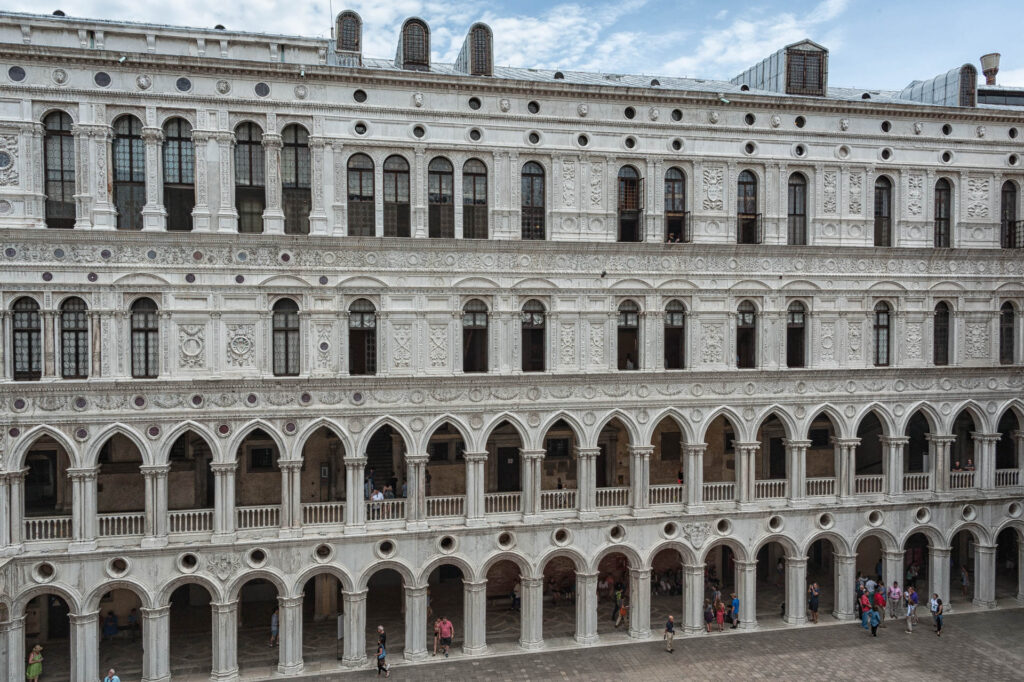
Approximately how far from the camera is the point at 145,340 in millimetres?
23734

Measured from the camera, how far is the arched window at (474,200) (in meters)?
26.0

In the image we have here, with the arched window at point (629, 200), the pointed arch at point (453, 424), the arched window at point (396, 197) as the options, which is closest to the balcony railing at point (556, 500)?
the pointed arch at point (453, 424)

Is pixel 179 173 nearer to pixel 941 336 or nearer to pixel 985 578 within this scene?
pixel 941 336

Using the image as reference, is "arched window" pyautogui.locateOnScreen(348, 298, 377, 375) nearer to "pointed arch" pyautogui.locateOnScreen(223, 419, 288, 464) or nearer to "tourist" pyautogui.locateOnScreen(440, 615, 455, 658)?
"pointed arch" pyautogui.locateOnScreen(223, 419, 288, 464)

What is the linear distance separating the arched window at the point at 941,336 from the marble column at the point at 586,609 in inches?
624

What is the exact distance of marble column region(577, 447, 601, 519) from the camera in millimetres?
26406

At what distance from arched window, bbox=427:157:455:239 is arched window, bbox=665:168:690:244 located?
7.71 m

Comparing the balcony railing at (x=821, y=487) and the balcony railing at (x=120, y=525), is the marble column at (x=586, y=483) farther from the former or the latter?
the balcony railing at (x=120, y=525)

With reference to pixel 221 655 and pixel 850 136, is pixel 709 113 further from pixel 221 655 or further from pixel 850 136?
pixel 221 655

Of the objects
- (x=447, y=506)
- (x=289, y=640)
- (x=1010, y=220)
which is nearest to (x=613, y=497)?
(x=447, y=506)

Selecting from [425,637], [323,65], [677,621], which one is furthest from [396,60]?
[677,621]

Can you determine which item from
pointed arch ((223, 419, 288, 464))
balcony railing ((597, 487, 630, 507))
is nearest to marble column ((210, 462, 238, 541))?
pointed arch ((223, 419, 288, 464))

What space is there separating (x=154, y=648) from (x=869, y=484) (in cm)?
2543

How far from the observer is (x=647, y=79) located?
30953 mm
